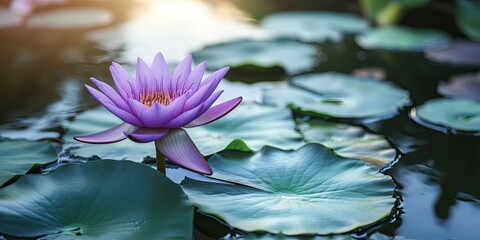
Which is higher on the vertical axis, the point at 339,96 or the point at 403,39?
the point at 403,39

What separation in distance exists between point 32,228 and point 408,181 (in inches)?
30.6

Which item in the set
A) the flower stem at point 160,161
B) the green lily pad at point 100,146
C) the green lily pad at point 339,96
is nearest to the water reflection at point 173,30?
the green lily pad at point 339,96

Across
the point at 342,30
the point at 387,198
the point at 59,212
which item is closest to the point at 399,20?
the point at 342,30

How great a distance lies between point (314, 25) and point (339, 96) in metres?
1.03

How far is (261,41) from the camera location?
2.34 m

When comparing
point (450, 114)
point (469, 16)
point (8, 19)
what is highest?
point (469, 16)

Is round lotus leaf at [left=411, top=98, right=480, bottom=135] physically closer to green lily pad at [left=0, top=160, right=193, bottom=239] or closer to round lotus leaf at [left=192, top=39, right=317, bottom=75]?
round lotus leaf at [left=192, top=39, right=317, bottom=75]

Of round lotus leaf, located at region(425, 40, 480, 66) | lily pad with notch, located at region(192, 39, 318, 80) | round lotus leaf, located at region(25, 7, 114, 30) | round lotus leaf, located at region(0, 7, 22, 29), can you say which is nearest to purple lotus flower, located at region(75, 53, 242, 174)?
lily pad with notch, located at region(192, 39, 318, 80)

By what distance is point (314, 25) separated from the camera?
9.02 feet

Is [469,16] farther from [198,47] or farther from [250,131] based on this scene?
[250,131]

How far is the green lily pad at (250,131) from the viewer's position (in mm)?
1349

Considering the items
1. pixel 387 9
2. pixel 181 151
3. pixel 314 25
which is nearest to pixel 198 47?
pixel 314 25

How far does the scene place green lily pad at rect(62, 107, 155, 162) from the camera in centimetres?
131

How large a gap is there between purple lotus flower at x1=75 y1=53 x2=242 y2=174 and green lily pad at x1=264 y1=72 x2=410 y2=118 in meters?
0.52
